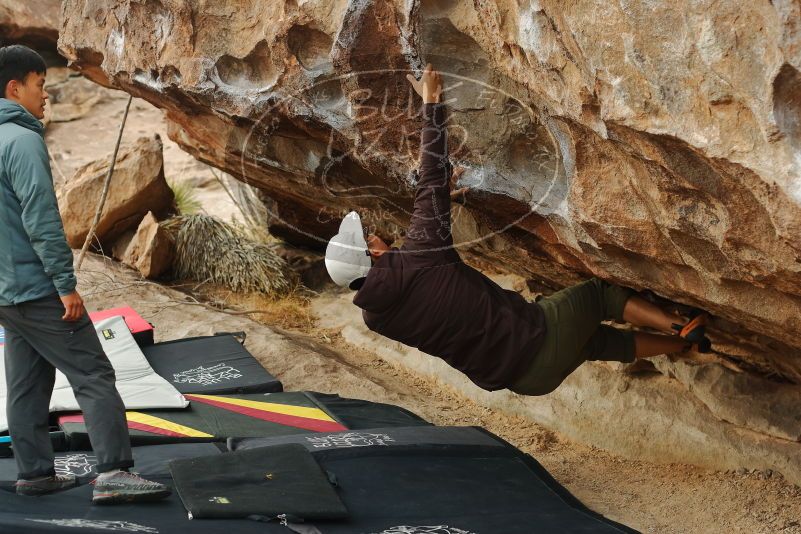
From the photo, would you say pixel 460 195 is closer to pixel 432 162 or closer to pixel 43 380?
pixel 432 162

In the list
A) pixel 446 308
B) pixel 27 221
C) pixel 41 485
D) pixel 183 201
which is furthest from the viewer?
pixel 183 201

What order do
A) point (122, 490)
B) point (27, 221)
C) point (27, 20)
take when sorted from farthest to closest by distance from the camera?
point (27, 20)
point (122, 490)
point (27, 221)

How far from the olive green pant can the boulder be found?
4261mm

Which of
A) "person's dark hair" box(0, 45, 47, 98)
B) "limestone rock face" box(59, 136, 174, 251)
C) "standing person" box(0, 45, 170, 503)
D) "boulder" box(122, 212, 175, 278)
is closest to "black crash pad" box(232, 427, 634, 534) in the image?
"standing person" box(0, 45, 170, 503)

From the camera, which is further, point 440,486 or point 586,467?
point 586,467

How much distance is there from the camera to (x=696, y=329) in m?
3.73

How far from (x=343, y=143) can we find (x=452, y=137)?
0.82 m

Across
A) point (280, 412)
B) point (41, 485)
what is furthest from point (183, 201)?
point (41, 485)

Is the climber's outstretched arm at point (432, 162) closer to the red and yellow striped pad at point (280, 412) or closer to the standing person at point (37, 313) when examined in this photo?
the standing person at point (37, 313)

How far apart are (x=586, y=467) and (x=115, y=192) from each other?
466 centimetres

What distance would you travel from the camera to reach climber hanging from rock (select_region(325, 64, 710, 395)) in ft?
12.0

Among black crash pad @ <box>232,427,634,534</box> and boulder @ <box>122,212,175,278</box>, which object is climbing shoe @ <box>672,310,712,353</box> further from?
boulder @ <box>122,212,175,278</box>

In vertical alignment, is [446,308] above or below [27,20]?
below

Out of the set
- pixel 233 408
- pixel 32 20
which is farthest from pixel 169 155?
pixel 233 408
